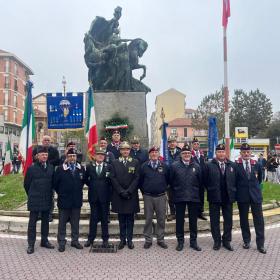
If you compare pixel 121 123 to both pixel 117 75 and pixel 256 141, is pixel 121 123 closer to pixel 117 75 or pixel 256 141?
pixel 117 75

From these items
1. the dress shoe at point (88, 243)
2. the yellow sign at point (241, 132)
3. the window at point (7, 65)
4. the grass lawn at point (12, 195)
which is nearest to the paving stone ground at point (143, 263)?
the dress shoe at point (88, 243)

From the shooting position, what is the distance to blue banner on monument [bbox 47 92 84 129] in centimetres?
1005

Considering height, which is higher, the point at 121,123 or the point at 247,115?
the point at 247,115

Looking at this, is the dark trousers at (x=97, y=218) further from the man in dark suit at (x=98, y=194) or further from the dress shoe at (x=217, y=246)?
the dress shoe at (x=217, y=246)

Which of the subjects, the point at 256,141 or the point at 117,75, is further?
the point at 256,141

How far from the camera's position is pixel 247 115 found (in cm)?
6338

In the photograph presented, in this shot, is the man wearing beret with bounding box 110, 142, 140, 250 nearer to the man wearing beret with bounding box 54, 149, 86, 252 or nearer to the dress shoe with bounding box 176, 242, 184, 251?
the man wearing beret with bounding box 54, 149, 86, 252

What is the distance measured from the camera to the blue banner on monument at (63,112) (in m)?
10.0

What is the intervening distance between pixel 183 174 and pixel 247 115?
197 ft

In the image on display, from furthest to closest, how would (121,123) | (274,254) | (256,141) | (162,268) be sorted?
(256,141), (121,123), (274,254), (162,268)

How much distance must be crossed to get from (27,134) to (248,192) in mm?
4878

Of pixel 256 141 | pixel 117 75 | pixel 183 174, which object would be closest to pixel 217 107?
pixel 256 141

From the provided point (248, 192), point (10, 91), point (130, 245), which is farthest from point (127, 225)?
point (10, 91)

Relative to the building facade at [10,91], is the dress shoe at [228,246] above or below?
below
